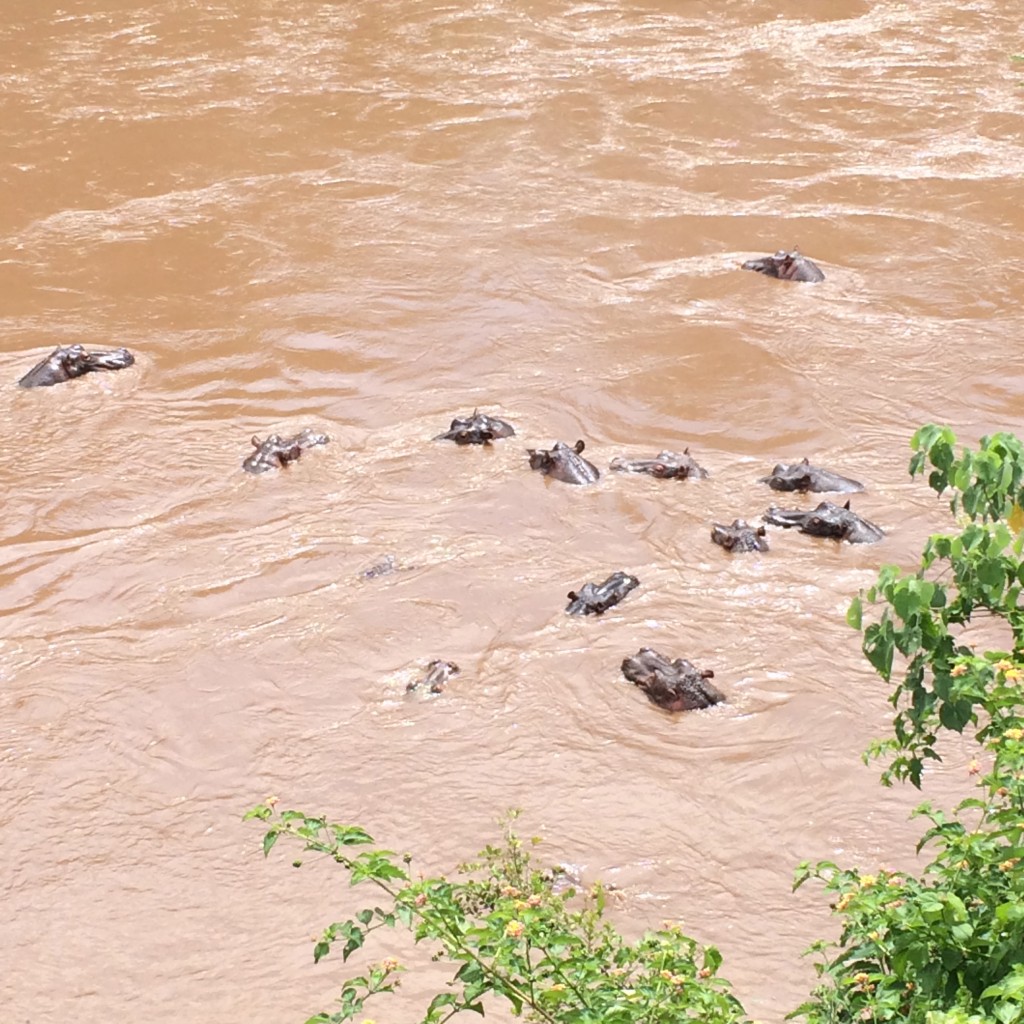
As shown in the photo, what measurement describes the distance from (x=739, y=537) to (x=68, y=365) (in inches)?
206

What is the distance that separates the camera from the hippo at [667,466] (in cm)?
918

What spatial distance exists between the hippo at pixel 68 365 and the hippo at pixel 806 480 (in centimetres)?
493

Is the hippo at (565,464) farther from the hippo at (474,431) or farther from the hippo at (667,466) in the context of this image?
the hippo at (474,431)

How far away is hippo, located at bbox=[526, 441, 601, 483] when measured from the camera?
920 cm

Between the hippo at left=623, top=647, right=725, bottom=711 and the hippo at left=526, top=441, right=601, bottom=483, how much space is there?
2.13m

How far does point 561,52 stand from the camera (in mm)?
18125

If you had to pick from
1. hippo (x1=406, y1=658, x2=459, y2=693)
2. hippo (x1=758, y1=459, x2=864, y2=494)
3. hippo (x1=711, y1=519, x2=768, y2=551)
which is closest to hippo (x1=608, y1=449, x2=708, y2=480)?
hippo (x1=758, y1=459, x2=864, y2=494)

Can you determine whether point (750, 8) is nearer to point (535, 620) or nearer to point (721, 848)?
point (535, 620)

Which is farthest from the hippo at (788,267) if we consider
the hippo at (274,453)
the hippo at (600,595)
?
the hippo at (600,595)

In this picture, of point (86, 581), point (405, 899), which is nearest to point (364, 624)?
point (86, 581)

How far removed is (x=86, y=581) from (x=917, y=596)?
6.02 meters

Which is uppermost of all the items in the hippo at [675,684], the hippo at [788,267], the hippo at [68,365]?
the hippo at [675,684]

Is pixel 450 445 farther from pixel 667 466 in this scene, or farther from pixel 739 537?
pixel 739 537

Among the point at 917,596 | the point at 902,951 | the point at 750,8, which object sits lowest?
the point at 750,8
